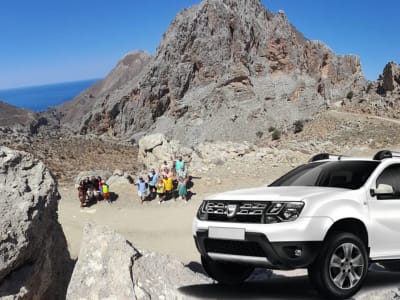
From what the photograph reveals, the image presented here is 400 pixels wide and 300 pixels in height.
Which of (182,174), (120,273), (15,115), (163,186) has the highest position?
(120,273)

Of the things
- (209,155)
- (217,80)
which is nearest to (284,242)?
(209,155)

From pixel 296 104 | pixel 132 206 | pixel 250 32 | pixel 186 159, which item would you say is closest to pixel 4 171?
pixel 132 206

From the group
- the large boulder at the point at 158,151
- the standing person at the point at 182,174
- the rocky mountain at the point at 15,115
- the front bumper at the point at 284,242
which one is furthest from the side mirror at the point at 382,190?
the rocky mountain at the point at 15,115

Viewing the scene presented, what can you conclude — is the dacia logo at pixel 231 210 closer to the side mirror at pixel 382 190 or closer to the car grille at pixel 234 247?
the car grille at pixel 234 247

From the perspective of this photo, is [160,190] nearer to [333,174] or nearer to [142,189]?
[142,189]

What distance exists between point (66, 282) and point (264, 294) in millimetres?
3219

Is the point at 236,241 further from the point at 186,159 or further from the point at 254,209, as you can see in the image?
the point at 186,159

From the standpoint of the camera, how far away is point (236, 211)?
21.0ft

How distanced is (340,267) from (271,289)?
115 cm

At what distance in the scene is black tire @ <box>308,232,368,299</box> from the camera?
19.6ft

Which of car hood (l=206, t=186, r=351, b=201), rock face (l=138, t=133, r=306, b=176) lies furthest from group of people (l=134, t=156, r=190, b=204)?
car hood (l=206, t=186, r=351, b=201)

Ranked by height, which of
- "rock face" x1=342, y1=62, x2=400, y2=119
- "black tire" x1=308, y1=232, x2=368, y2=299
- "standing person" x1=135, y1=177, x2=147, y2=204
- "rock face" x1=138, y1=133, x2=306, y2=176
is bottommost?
"standing person" x1=135, y1=177, x2=147, y2=204

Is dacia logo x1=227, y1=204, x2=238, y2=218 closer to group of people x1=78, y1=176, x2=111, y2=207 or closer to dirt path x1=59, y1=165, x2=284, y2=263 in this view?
dirt path x1=59, y1=165, x2=284, y2=263

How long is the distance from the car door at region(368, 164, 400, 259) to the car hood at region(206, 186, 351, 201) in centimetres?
44
